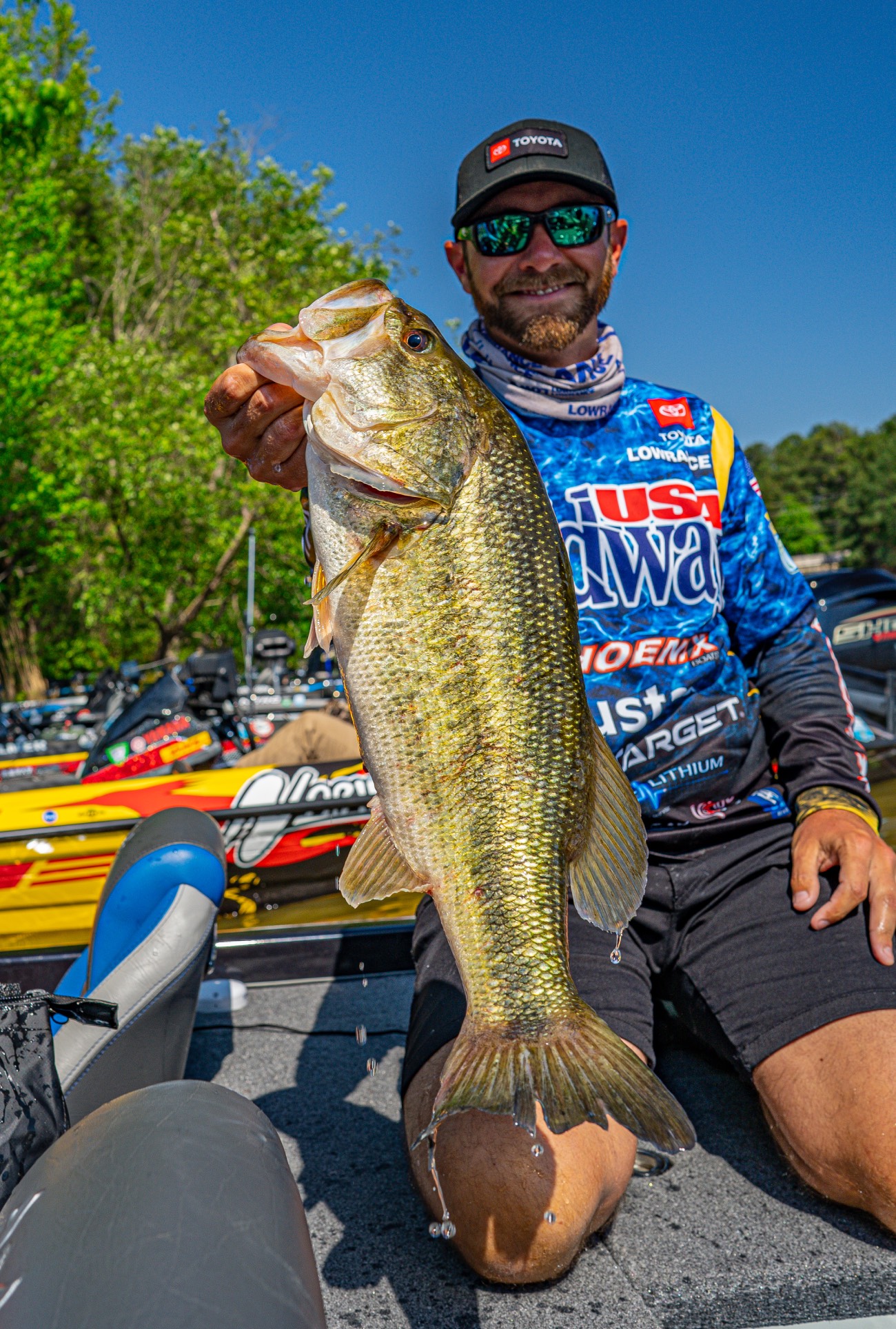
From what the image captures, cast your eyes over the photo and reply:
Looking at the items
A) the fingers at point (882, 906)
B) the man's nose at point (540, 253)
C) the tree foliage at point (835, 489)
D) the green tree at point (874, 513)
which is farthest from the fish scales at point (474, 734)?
the green tree at point (874, 513)

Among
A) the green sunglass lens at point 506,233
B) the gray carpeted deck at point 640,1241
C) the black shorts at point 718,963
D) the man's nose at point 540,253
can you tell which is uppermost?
the green sunglass lens at point 506,233

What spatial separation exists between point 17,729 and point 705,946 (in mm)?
8729

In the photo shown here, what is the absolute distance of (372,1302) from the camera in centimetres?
168

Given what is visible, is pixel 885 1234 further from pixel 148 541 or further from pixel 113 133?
pixel 113 133

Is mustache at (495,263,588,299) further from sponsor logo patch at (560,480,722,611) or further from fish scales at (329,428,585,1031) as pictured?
fish scales at (329,428,585,1031)

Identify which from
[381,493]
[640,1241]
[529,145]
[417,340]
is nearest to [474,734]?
[381,493]

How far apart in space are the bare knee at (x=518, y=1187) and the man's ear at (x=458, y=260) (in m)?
1.95

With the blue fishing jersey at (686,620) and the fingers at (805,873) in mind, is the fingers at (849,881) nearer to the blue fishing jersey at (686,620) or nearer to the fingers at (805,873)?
the fingers at (805,873)

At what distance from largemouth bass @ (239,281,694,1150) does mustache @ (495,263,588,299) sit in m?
0.98

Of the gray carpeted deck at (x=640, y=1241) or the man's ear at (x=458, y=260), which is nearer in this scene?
the gray carpeted deck at (x=640, y=1241)

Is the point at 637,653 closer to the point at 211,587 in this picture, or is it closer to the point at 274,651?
the point at 274,651

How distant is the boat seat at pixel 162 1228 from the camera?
33.4 inches

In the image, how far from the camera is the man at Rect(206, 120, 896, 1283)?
180 cm

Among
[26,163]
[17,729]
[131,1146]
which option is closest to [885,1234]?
[131,1146]
